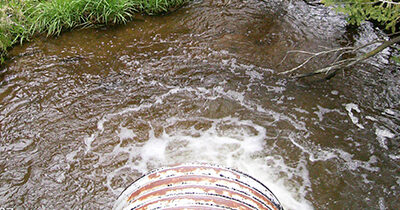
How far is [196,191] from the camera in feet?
6.70

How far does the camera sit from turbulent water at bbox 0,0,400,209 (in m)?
3.59

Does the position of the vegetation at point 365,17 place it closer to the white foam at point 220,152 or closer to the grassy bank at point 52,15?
the white foam at point 220,152

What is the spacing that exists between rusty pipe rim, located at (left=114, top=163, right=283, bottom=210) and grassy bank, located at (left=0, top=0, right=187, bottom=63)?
4260mm

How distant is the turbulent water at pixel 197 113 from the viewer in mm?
3592

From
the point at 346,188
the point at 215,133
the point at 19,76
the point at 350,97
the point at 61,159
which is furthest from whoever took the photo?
the point at 19,76

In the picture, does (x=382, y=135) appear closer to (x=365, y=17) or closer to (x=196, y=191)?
(x=365, y=17)

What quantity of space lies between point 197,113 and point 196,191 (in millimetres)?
2387

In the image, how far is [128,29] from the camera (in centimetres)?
584

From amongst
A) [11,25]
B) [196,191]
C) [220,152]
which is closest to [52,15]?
[11,25]

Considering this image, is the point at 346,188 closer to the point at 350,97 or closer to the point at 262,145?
the point at 262,145

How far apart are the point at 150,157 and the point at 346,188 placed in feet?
7.20

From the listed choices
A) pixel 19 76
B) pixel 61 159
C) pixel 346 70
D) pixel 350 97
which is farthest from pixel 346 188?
pixel 19 76

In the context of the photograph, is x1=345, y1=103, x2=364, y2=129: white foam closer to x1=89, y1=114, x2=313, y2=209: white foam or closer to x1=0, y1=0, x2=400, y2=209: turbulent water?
x1=0, y1=0, x2=400, y2=209: turbulent water

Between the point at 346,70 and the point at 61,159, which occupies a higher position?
the point at 346,70
